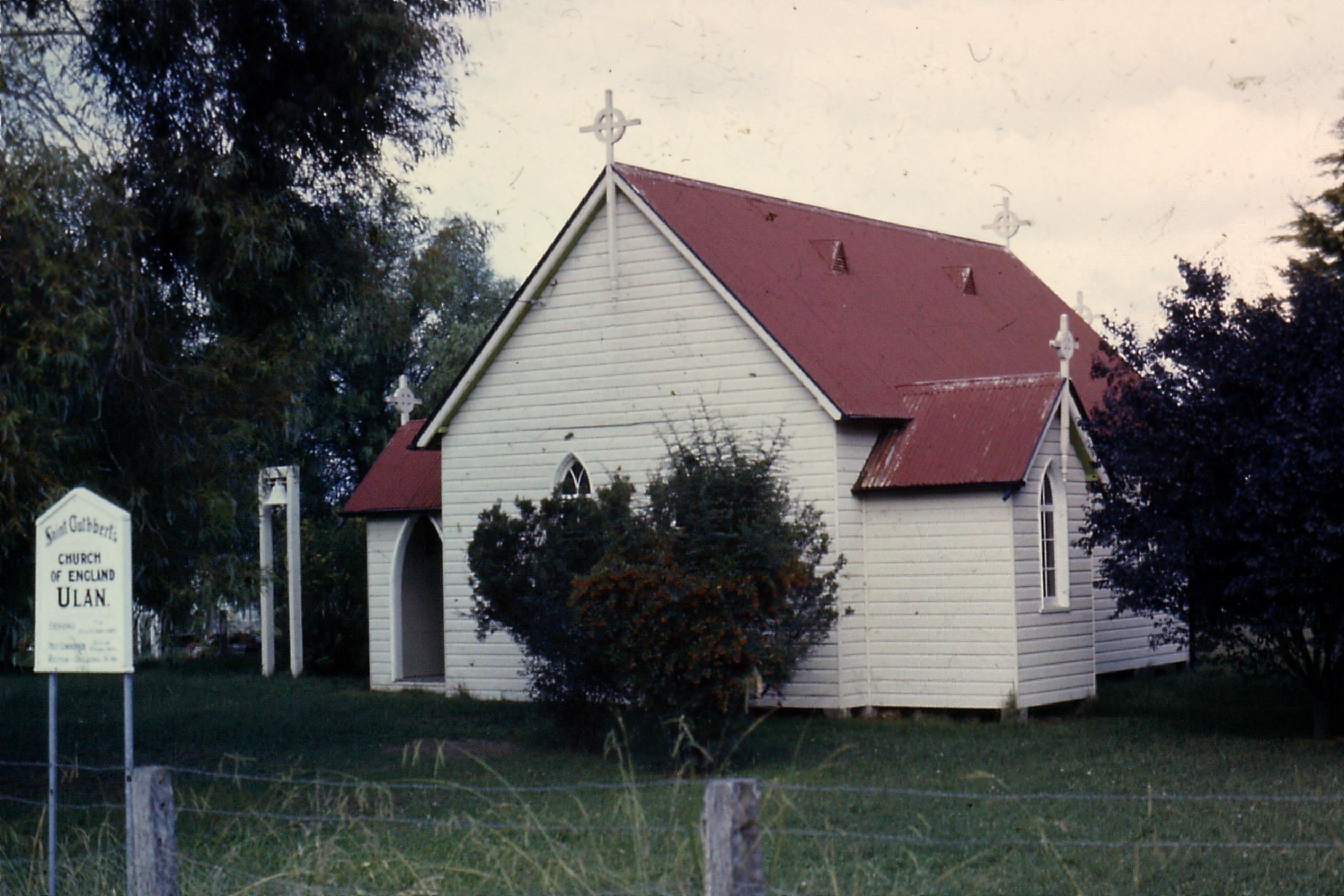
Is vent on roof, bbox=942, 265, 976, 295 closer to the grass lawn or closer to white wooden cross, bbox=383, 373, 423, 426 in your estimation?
the grass lawn

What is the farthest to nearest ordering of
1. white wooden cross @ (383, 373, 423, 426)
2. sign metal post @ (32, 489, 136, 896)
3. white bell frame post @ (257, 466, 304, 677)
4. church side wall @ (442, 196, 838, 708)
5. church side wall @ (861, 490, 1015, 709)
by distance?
white wooden cross @ (383, 373, 423, 426)
white bell frame post @ (257, 466, 304, 677)
church side wall @ (442, 196, 838, 708)
church side wall @ (861, 490, 1015, 709)
sign metal post @ (32, 489, 136, 896)

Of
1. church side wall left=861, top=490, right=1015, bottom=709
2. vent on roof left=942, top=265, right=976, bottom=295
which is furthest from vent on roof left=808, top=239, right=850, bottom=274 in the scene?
church side wall left=861, top=490, right=1015, bottom=709

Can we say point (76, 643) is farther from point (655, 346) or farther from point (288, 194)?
point (655, 346)

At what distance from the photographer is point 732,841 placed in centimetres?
567

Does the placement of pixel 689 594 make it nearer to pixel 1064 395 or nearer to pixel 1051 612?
pixel 1051 612

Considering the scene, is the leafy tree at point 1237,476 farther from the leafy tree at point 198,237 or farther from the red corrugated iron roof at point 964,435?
the leafy tree at point 198,237

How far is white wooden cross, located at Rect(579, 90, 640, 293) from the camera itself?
2238cm

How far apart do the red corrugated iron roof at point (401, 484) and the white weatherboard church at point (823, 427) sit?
0.25ft

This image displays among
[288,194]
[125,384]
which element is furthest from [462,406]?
[125,384]

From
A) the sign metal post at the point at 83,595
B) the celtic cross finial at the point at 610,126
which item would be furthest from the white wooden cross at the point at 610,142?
the sign metal post at the point at 83,595

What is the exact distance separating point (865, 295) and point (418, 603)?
10.1 meters

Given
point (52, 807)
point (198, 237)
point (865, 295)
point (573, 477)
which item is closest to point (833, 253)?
point (865, 295)

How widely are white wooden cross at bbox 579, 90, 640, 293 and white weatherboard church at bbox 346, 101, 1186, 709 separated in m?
0.04

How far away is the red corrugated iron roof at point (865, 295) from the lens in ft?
73.8
